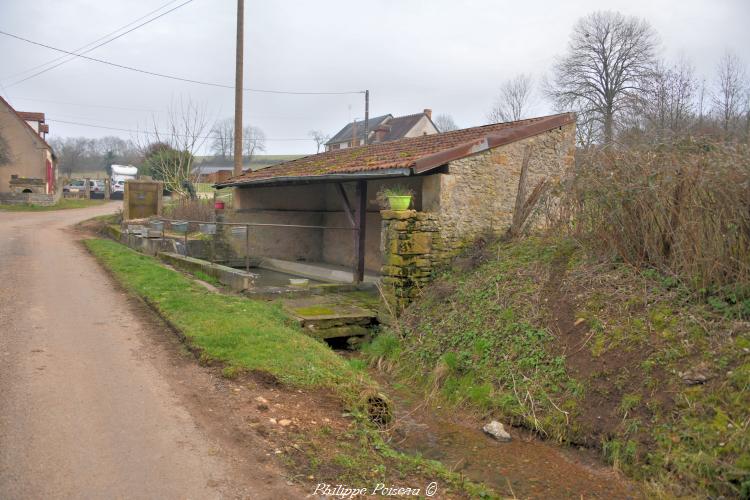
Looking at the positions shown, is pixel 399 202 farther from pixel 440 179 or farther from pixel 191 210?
pixel 191 210

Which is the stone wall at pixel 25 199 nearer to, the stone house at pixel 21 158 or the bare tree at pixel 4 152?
the stone house at pixel 21 158

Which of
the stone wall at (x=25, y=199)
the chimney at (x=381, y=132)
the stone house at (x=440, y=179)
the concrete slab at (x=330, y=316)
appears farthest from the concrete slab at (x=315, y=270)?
the chimney at (x=381, y=132)

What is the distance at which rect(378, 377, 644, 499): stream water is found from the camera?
4797 millimetres

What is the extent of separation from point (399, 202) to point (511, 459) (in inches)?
192

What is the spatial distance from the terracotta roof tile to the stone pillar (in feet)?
2.65

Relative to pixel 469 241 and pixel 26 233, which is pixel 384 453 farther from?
pixel 26 233

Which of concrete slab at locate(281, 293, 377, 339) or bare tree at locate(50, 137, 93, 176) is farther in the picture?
bare tree at locate(50, 137, 93, 176)

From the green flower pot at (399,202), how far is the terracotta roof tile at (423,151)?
16.3 inches

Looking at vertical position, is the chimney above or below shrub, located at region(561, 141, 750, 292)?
above

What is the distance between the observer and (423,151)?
10.1 metres

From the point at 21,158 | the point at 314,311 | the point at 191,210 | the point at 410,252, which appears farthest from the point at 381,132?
the point at 314,311

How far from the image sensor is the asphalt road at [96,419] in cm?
357

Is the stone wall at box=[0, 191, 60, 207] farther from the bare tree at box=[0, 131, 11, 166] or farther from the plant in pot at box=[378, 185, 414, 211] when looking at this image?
the plant in pot at box=[378, 185, 414, 211]

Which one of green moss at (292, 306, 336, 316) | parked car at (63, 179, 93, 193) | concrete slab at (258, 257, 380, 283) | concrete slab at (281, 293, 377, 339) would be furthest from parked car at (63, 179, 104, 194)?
green moss at (292, 306, 336, 316)
